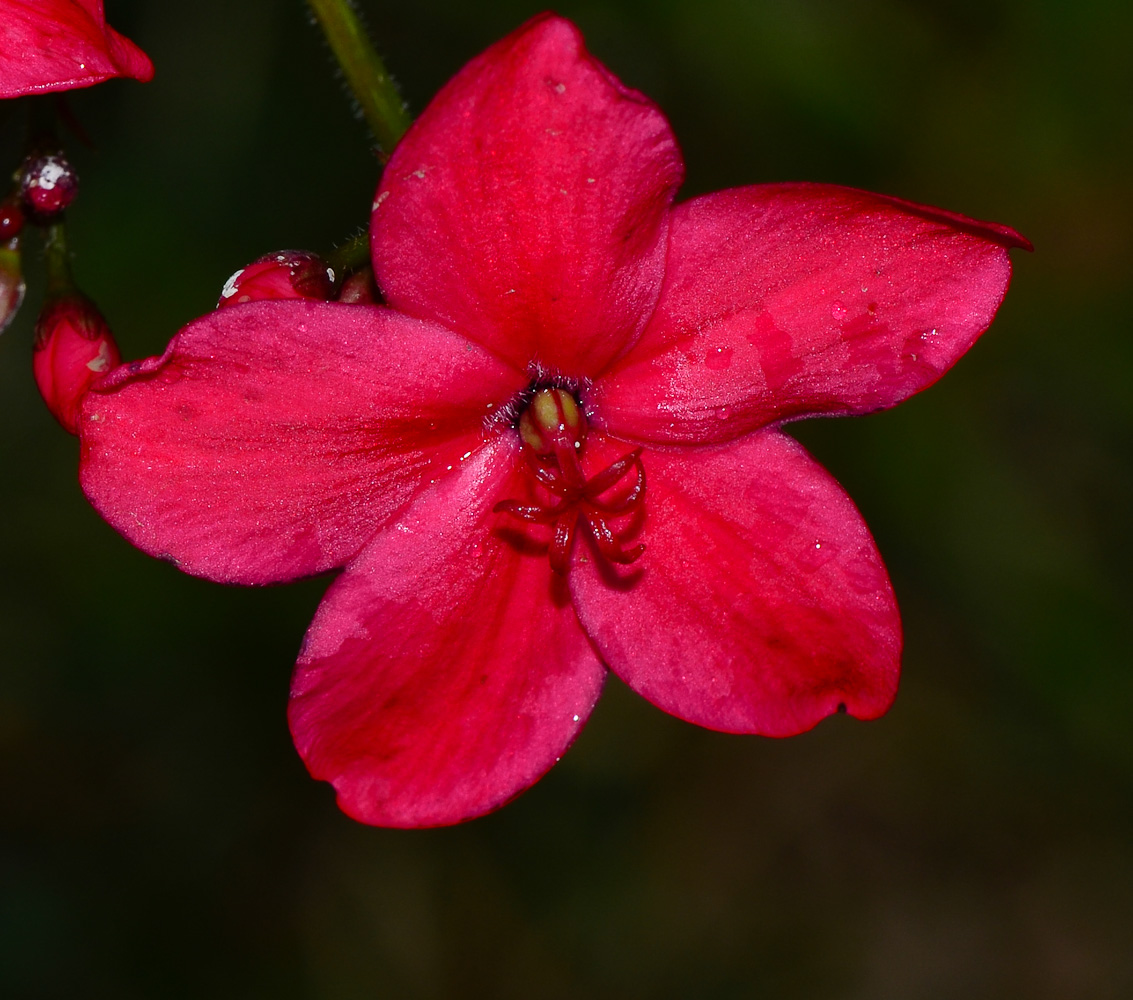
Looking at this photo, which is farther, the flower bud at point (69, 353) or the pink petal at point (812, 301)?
the flower bud at point (69, 353)

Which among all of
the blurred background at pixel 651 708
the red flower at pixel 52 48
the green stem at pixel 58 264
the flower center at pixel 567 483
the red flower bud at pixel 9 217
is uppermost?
the red flower at pixel 52 48

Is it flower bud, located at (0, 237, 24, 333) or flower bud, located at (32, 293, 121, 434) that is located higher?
flower bud, located at (0, 237, 24, 333)

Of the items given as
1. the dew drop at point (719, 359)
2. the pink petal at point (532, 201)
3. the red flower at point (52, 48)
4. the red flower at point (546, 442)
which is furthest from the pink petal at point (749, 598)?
the red flower at point (52, 48)

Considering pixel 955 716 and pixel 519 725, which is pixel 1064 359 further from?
pixel 519 725

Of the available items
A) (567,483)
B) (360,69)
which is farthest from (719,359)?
(360,69)

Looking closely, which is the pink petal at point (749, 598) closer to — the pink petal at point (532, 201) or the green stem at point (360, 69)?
the pink petal at point (532, 201)

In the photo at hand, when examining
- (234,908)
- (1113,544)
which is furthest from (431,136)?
(234,908)

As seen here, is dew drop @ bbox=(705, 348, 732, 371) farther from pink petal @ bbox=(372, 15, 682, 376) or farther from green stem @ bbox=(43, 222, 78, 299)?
green stem @ bbox=(43, 222, 78, 299)

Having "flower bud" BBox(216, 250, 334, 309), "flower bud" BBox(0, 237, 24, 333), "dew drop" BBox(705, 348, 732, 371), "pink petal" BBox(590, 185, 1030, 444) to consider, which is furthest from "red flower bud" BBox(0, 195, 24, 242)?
"dew drop" BBox(705, 348, 732, 371)
